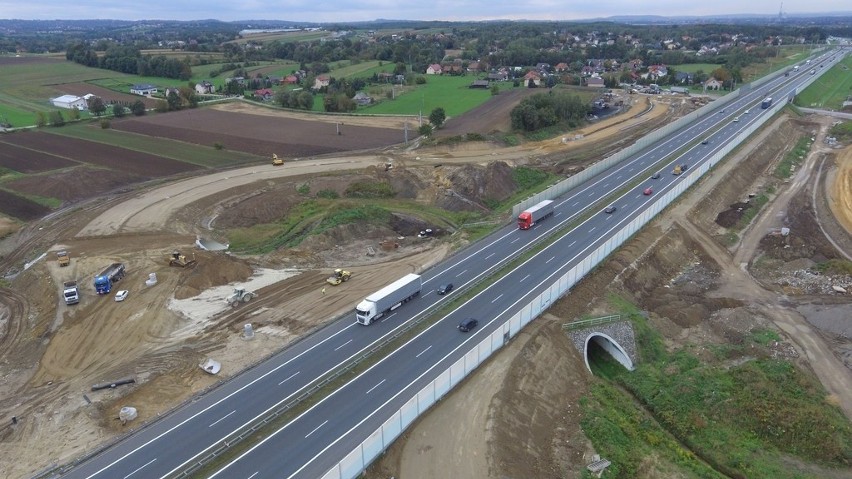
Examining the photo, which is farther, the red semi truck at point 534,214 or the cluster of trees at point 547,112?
the cluster of trees at point 547,112

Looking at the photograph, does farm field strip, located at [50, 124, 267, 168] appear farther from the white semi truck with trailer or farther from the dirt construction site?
the white semi truck with trailer

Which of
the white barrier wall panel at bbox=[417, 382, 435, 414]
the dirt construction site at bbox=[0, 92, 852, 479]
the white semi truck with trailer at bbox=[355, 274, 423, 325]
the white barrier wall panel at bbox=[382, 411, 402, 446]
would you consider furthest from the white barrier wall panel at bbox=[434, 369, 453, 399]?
the white semi truck with trailer at bbox=[355, 274, 423, 325]

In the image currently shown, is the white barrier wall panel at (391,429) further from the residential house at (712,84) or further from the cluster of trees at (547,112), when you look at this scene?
the residential house at (712,84)

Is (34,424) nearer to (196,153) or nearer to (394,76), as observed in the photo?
(196,153)

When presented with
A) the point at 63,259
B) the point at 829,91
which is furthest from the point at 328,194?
the point at 829,91

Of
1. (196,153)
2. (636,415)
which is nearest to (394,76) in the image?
(196,153)

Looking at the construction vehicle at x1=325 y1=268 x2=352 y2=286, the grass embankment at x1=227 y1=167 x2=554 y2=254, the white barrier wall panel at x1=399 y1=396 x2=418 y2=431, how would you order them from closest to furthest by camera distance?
the white barrier wall panel at x1=399 y1=396 x2=418 y2=431 < the construction vehicle at x1=325 y1=268 x2=352 y2=286 < the grass embankment at x1=227 y1=167 x2=554 y2=254

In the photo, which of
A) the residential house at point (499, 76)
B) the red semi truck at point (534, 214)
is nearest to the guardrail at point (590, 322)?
the red semi truck at point (534, 214)
